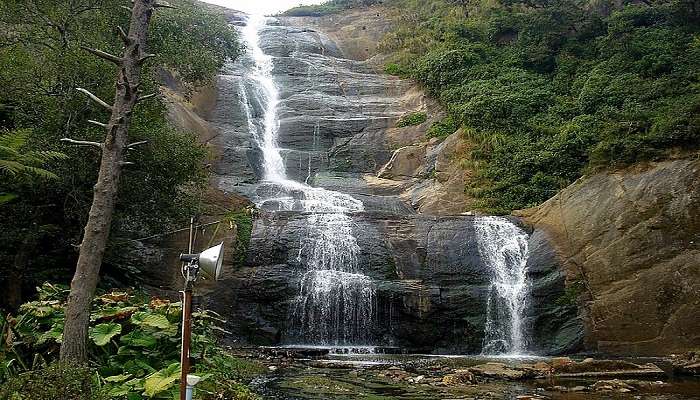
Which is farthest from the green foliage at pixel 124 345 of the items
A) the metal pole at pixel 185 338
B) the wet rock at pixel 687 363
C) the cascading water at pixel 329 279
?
the wet rock at pixel 687 363

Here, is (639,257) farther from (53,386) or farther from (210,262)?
(53,386)

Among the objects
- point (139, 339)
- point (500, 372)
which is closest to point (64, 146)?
point (139, 339)

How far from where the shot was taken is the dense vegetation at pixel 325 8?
51.9m

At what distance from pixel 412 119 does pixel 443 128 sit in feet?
8.46

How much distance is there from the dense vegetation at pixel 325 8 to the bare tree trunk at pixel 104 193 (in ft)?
149

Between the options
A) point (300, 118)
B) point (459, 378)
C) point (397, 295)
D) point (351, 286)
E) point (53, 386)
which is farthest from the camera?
point (300, 118)

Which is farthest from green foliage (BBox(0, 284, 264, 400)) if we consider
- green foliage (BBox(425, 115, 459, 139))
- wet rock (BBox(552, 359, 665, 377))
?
green foliage (BBox(425, 115, 459, 139))

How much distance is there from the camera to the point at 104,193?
23.3 ft

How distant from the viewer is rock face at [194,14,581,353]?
16531mm

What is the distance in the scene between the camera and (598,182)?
18469 mm

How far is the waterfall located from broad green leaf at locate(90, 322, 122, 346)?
11392 millimetres

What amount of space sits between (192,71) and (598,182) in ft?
42.2

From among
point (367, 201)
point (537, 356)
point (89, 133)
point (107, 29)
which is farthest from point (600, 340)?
point (107, 29)

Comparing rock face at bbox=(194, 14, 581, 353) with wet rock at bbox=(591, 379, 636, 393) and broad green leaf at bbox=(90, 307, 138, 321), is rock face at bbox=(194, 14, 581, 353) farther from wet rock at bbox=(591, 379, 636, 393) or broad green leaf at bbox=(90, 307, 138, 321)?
broad green leaf at bbox=(90, 307, 138, 321)
